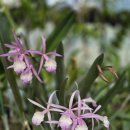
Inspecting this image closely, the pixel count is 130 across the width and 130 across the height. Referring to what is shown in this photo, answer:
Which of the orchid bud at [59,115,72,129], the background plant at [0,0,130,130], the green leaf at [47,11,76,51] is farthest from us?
the green leaf at [47,11,76,51]

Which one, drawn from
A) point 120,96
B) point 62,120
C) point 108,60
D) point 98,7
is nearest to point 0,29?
point 62,120

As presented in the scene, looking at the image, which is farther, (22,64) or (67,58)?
(67,58)

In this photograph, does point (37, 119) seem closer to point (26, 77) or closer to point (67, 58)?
point (26, 77)

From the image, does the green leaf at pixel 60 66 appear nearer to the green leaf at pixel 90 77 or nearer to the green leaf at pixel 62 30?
the green leaf at pixel 90 77

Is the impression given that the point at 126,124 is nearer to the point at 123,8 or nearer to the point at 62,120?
the point at 62,120

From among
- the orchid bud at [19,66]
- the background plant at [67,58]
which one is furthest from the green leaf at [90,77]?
the orchid bud at [19,66]

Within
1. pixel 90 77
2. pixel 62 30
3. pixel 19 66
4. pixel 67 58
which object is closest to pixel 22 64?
pixel 19 66

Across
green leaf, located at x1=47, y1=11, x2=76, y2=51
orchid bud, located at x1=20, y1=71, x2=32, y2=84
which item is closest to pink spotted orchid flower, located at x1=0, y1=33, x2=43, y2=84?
orchid bud, located at x1=20, y1=71, x2=32, y2=84

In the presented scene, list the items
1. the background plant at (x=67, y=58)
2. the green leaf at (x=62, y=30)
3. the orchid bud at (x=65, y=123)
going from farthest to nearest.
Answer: the green leaf at (x=62, y=30) → the background plant at (x=67, y=58) → the orchid bud at (x=65, y=123)

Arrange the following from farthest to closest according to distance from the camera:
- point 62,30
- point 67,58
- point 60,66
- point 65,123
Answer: point 67,58 < point 62,30 < point 60,66 < point 65,123

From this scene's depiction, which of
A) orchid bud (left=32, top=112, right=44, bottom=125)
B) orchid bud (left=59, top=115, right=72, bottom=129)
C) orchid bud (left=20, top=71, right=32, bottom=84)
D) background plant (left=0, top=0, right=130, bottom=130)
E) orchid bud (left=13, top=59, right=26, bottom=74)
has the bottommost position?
background plant (left=0, top=0, right=130, bottom=130)

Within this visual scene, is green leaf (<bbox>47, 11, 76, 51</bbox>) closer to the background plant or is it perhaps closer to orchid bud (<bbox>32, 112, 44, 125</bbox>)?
the background plant
